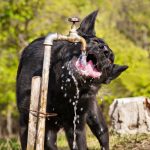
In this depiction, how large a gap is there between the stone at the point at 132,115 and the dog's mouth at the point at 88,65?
3.34 meters

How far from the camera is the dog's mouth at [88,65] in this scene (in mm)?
4309

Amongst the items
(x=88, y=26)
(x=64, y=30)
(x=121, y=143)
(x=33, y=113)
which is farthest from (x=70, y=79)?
(x=64, y=30)

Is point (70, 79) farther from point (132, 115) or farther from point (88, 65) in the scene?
point (132, 115)

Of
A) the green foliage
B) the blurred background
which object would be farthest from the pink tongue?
the green foliage

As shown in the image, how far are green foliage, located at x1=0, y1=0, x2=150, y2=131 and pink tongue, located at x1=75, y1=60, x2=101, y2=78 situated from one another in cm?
595

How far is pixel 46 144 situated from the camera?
5145 mm

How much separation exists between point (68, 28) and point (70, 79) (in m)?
14.1

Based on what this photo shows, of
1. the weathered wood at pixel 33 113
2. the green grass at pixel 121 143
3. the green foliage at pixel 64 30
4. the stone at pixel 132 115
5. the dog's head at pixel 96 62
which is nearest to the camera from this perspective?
the dog's head at pixel 96 62

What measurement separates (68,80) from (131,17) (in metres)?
24.0

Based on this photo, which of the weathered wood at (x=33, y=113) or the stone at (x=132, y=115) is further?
the stone at (x=132, y=115)

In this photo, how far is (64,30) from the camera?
18.7 metres

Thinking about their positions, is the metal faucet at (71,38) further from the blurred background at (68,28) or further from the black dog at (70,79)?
the blurred background at (68,28)

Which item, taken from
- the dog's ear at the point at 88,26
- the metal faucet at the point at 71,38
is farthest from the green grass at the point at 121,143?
the metal faucet at the point at 71,38

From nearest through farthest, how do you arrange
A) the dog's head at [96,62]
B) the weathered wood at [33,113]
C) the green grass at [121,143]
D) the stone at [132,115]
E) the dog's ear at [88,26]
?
1. the dog's head at [96,62]
2. the weathered wood at [33,113]
3. the dog's ear at [88,26]
4. the green grass at [121,143]
5. the stone at [132,115]
